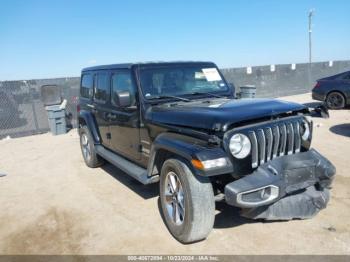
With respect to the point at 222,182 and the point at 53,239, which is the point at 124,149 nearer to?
the point at 53,239

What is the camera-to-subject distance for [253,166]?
10.5 ft

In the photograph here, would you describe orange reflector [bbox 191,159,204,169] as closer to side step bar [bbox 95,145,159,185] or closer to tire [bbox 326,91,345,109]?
side step bar [bbox 95,145,159,185]

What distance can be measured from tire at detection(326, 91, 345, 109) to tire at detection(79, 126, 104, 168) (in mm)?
9259

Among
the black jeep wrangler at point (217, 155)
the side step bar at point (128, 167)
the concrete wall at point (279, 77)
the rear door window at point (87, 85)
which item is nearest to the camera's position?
the black jeep wrangler at point (217, 155)

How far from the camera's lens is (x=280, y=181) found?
A: 3.12 metres

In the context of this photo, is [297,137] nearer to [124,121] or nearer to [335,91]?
[124,121]

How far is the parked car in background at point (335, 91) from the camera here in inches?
459

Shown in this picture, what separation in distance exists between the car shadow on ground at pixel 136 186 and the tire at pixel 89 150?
272 mm

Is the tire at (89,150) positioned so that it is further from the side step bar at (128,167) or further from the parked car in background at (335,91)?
the parked car in background at (335,91)

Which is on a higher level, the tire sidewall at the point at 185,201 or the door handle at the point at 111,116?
the door handle at the point at 111,116

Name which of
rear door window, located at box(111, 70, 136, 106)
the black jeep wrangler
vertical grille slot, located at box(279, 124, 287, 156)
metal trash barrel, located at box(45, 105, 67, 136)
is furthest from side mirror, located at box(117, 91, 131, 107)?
metal trash barrel, located at box(45, 105, 67, 136)

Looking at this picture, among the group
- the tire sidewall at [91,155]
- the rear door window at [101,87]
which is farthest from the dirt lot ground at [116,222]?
the rear door window at [101,87]

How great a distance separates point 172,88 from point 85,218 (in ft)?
7.05

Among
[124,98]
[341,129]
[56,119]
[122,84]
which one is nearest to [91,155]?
[122,84]
